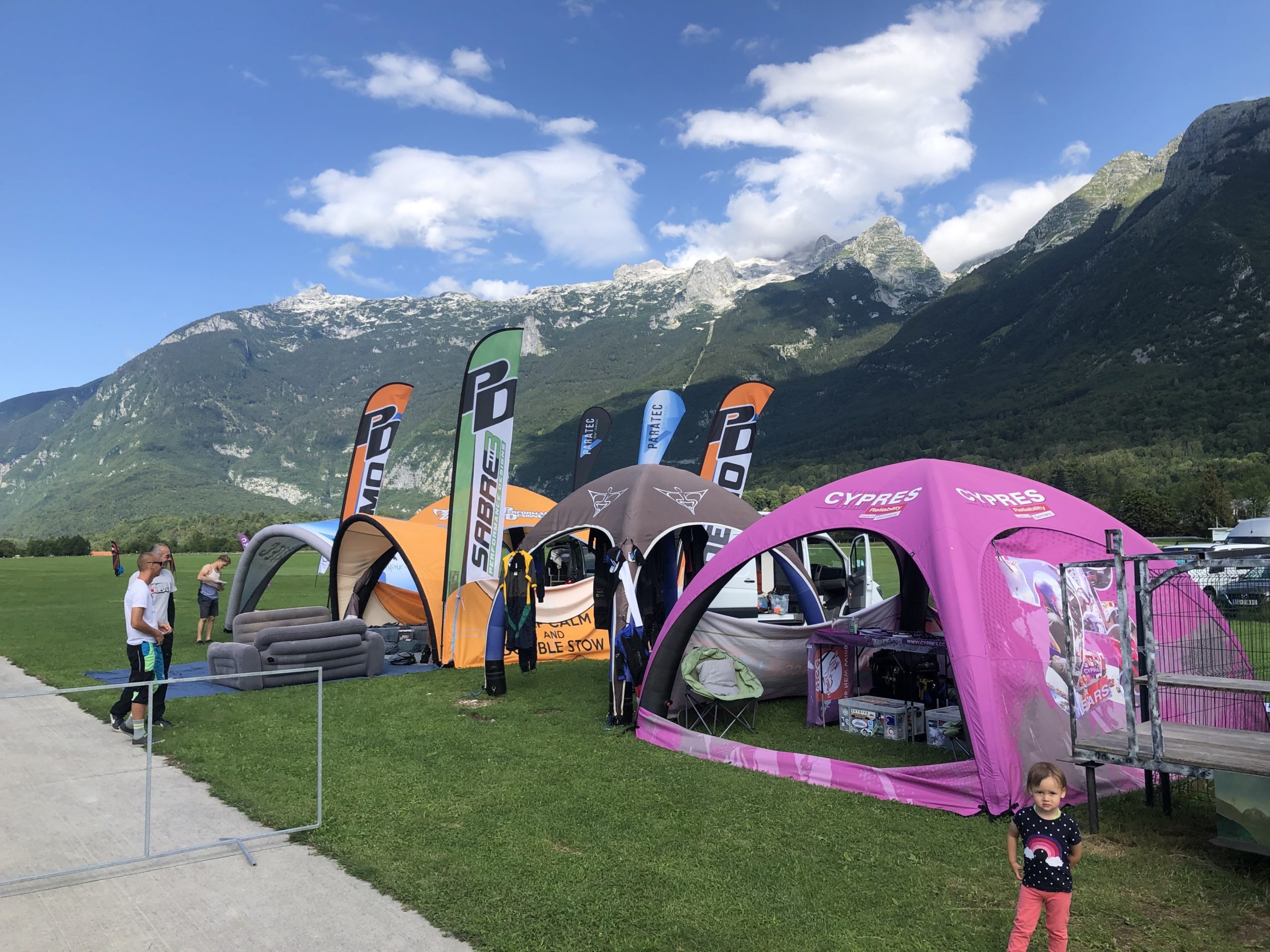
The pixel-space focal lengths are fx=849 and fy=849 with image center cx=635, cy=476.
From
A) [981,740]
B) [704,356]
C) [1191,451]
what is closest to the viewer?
[981,740]

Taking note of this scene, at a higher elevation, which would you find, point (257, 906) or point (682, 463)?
point (682, 463)

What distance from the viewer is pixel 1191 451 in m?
64.1

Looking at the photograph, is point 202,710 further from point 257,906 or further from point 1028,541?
point 1028,541

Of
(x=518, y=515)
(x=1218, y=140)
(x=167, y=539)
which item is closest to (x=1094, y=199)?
(x=1218, y=140)

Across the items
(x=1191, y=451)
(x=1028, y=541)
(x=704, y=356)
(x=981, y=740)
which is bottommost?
(x=981, y=740)

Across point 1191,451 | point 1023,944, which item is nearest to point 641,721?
point 1023,944

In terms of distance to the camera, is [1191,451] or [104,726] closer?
[104,726]

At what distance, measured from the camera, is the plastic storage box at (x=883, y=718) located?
816 cm

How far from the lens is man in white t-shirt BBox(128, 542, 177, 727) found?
8.53m

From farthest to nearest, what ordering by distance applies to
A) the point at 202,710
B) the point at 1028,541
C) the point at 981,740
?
the point at 202,710 → the point at 1028,541 → the point at 981,740

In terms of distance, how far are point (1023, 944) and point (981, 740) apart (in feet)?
7.96

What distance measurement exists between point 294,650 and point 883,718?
7.66 m

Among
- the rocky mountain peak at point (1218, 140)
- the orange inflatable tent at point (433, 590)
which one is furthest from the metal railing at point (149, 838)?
the rocky mountain peak at point (1218, 140)

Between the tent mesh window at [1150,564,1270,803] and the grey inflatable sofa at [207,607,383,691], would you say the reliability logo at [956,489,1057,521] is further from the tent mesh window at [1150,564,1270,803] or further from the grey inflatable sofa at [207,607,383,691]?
the grey inflatable sofa at [207,607,383,691]
